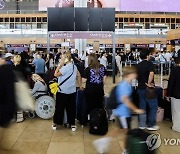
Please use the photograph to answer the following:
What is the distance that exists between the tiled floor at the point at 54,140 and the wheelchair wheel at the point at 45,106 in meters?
0.38

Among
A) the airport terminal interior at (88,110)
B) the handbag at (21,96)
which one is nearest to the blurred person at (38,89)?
the airport terminal interior at (88,110)

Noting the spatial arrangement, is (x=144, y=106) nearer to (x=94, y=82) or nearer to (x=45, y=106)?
(x=94, y=82)

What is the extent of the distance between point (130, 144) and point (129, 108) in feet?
2.18

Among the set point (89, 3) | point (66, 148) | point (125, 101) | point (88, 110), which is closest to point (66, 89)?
point (88, 110)

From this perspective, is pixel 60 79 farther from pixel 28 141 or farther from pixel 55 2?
pixel 55 2

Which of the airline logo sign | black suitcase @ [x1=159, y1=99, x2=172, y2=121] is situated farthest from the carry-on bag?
the airline logo sign

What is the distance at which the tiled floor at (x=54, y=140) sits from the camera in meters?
5.49

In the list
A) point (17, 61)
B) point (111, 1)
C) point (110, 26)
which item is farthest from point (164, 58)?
point (17, 61)

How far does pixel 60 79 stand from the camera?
21.7 feet

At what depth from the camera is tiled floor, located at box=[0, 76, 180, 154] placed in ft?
18.0

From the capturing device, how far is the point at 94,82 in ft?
22.6

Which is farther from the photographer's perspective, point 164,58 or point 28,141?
point 164,58

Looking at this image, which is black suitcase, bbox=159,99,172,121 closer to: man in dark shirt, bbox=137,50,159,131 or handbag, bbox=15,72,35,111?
man in dark shirt, bbox=137,50,159,131

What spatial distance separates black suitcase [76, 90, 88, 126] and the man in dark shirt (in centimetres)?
115
